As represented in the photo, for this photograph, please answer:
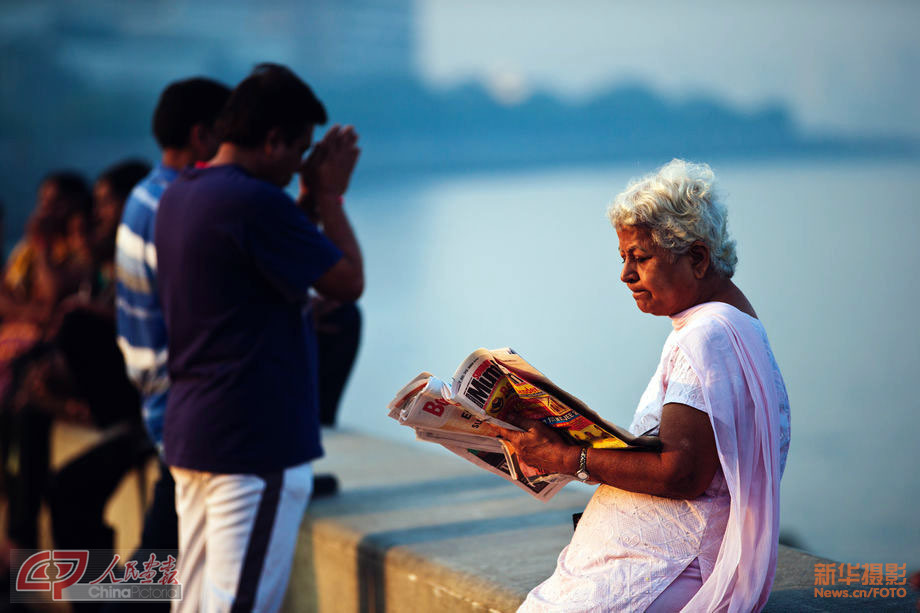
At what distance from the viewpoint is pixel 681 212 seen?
6.02 ft

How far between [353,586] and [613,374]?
7.33 meters

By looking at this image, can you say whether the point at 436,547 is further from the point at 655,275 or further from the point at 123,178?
the point at 123,178

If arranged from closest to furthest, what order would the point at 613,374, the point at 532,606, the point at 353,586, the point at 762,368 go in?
the point at 762,368, the point at 532,606, the point at 353,586, the point at 613,374

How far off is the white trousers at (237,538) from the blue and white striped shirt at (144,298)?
1.99 ft

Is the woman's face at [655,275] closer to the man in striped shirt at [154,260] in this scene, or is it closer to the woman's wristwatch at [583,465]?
the woman's wristwatch at [583,465]

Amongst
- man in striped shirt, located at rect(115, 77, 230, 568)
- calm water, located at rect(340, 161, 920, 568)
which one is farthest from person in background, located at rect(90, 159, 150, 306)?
calm water, located at rect(340, 161, 920, 568)

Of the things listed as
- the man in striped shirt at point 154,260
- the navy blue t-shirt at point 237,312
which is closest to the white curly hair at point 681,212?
the navy blue t-shirt at point 237,312

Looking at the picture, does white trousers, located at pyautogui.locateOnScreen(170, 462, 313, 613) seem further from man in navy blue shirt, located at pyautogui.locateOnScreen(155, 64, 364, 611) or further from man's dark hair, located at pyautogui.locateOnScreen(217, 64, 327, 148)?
man's dark hair, located at pyautogui.locateOnScreen(217, 64, 327, 148)

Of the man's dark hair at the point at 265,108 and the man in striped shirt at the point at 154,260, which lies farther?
the man in striped shirt at the point at 154,260

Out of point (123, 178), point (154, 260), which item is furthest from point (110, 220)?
point (154, 260)

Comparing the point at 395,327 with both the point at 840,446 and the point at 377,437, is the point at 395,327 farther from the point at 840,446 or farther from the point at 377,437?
the point at 377,437

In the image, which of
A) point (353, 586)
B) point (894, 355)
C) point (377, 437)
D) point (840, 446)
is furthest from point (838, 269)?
point (353, 586)

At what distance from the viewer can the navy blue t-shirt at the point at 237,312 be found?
2467mm

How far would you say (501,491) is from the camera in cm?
380
